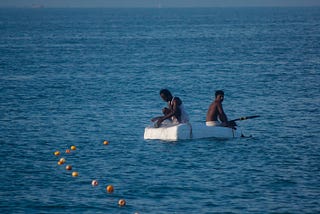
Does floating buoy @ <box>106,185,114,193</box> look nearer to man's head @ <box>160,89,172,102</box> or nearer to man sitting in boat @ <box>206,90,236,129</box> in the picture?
man's head @ <box>160,89,172,102</box>

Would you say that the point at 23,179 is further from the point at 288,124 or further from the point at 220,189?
the point at 288,124

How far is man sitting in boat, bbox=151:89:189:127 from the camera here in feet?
90.1

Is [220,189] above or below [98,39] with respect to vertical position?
below

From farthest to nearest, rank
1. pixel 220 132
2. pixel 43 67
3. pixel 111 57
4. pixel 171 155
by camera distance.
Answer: pixel 111 57 → pixel 43 67 → pixel 220 132 → pixel 171 155

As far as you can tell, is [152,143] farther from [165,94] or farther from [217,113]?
[217,113]

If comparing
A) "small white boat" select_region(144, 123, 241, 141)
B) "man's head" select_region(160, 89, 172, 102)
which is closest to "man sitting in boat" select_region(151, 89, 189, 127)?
"man's head" select_region(160, 89, 172, 102)

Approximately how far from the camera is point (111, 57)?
70.3 metres

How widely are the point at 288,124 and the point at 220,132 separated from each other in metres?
4.83

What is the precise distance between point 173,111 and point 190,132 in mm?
1051

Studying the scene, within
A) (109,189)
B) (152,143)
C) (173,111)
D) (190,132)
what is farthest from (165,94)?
(109,189)

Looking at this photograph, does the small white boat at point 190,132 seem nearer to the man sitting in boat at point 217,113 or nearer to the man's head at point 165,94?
the man sitting in boat at point 217,113

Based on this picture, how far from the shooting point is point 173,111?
27672 millimetres

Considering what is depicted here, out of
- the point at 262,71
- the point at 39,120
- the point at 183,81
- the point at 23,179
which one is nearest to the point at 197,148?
the point at 23,179

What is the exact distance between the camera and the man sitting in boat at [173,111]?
90.1 feet
